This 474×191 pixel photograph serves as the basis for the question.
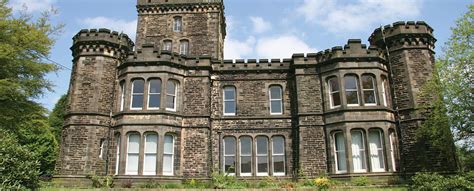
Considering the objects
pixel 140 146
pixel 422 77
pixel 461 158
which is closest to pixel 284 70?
pixel 422 77

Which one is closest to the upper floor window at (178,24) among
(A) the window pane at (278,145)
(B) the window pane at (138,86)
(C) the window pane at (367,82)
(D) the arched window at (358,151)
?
(B) the window pane at (138,86)

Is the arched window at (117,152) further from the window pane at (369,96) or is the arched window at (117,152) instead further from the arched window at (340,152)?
the window pane at (369,96)

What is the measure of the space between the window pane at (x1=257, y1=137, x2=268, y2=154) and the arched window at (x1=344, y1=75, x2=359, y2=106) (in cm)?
543

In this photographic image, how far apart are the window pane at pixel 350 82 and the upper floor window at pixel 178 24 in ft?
49.0

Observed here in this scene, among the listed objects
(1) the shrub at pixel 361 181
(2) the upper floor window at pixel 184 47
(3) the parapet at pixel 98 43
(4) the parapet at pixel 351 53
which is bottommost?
(1) the shrub at pixel 361 181

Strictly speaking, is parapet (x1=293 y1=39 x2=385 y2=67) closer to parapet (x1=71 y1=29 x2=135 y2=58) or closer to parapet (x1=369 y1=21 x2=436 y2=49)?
parapet (x1=369 y1=21 x2=436 y2=49)

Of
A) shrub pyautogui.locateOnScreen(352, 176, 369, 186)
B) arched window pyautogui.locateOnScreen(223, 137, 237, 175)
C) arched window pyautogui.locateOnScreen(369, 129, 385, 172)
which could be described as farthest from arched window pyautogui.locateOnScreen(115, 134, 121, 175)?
arched window pyautogui.locateOnScreen(369, 129, 385, 172)

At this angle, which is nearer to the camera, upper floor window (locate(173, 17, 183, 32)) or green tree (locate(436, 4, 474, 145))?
green tree (locate(436, 4, 474, 145))

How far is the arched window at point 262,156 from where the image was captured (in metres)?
21.9

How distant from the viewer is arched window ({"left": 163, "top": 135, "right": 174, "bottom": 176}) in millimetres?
20709

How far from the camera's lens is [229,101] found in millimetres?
23281

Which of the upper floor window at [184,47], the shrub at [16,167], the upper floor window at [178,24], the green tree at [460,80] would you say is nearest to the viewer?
the shrub at [16,167]

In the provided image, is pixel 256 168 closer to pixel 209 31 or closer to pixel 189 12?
pixel 209 31

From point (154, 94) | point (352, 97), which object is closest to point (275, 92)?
point (352, 97)
